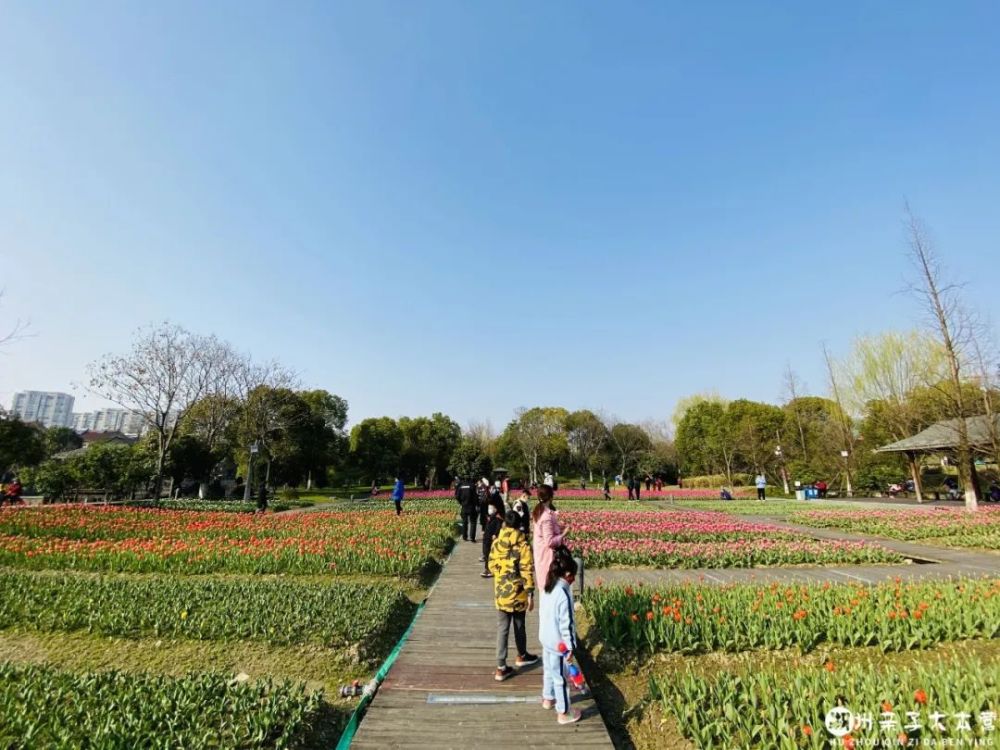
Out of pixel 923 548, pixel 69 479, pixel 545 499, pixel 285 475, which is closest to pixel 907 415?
pixel 923 548

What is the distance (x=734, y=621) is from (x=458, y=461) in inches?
1809

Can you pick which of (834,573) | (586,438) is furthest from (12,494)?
(586,438)

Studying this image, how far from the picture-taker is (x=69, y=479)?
83.0 feet

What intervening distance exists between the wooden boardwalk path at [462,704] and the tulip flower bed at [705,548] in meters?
5.12

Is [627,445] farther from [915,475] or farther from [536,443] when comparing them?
[915,475]

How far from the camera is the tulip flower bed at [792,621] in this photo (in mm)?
5477

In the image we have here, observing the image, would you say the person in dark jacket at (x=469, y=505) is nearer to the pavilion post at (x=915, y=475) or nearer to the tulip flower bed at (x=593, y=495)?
the tulip flower bed at (x=593, y=495)

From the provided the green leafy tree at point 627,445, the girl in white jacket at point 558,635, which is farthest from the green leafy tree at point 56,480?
the green leafy tree at point 627,445

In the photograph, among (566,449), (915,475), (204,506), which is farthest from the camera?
(566,449)

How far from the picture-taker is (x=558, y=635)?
416cm

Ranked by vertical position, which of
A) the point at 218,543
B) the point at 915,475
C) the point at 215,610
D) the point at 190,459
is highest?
the point at 190,459

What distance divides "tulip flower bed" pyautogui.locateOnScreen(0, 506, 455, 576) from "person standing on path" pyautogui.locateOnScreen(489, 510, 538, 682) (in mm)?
5067

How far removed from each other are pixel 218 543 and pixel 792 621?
11.9 metres

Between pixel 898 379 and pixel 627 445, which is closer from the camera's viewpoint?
pixel 898 379
